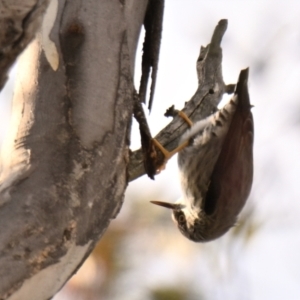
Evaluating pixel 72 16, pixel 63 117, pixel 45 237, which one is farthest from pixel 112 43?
pixel 45 237

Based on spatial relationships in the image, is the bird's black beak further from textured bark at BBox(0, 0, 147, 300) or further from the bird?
textured bark at BBox(0, 0, 147, 300)

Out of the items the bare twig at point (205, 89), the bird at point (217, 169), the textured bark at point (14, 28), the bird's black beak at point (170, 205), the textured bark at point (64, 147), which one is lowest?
the bird's black beak at point (170, 205)

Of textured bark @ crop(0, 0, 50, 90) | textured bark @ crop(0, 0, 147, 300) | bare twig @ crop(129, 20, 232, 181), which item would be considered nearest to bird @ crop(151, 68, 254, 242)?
bare twig @ crop(129, 20, 232, 181)

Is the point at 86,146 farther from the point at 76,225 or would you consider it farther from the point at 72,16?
the point at 72,16

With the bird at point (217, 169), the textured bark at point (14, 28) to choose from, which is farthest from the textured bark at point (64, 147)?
the bird at point (217, 169)

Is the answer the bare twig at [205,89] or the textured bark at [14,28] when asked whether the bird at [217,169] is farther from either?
the textured bark at [14,28]

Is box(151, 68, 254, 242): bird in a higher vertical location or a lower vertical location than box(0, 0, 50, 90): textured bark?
lower

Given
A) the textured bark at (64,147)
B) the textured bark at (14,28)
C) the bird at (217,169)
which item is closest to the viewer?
the textured bark at (14,28)
